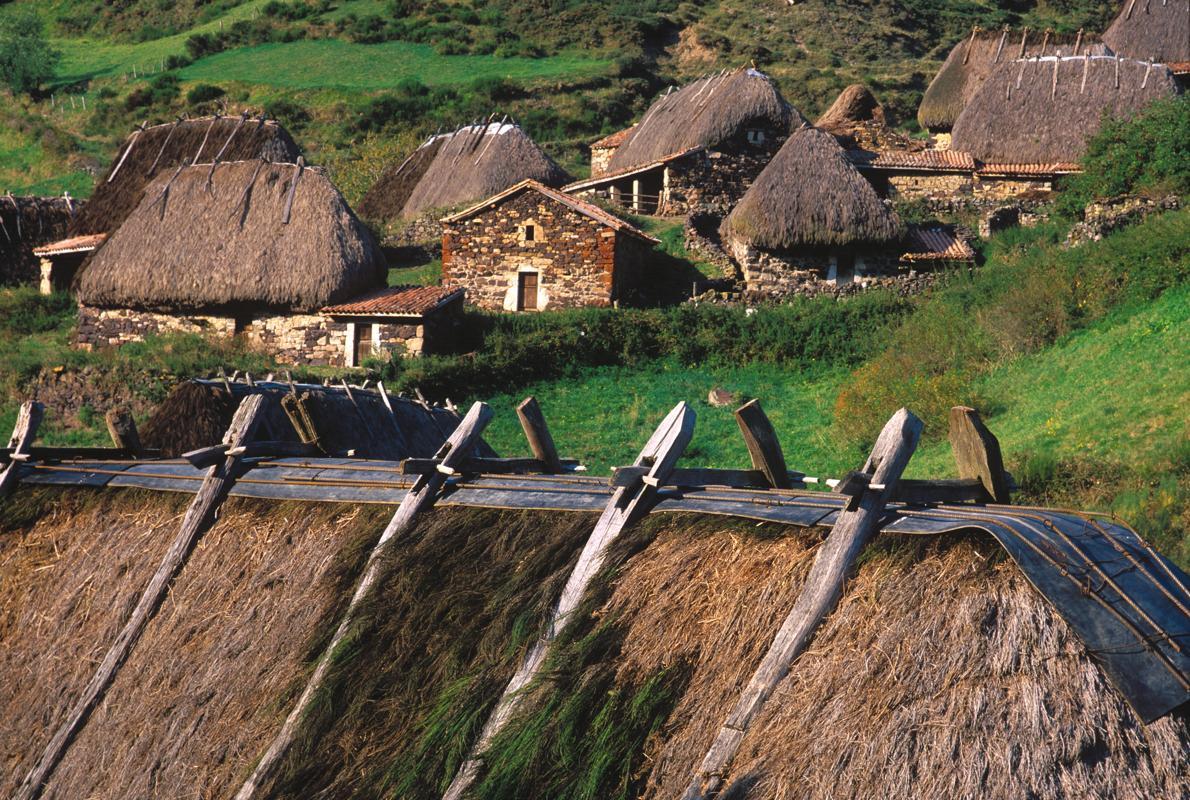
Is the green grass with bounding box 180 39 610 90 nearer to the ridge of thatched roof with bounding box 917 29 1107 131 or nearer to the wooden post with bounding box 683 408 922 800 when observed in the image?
the ridge of thatched roof with bounding box 917 29 1107 131

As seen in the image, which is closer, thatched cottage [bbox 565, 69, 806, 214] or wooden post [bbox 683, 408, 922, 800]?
wooden post [bbox 683, 408, 922, 800]

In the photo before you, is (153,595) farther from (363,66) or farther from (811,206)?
(363,66)

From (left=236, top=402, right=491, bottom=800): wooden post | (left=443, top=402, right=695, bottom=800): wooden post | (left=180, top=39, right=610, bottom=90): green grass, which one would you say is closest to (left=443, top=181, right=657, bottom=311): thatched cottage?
(left=236, top=402, right=491, bottom=800): wooden post

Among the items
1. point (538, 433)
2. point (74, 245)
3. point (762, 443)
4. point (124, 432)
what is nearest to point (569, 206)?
point (74, 245)

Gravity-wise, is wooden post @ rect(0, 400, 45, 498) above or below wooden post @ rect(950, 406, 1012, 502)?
below

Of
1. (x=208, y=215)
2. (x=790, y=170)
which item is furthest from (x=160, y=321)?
(x=790, y=170)
